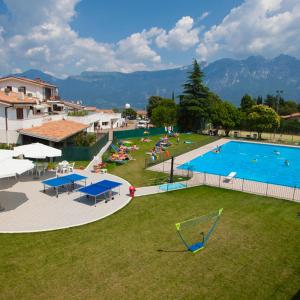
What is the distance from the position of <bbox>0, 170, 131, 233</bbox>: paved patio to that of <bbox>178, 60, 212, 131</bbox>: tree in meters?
37.8

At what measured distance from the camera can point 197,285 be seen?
9.48 meters

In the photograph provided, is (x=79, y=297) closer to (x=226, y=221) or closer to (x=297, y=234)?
(x=226, y=221)

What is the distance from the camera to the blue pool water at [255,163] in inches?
1093

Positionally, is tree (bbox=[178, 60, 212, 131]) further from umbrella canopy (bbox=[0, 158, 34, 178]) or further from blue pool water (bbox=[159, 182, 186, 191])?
umbrella canopy (bbox=[0, 158, 34, 178])

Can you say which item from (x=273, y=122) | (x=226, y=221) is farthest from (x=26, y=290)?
(x=273, y=122)

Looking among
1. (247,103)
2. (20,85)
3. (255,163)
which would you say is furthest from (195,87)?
(20,85)

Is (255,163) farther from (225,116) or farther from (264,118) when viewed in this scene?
(225,116)

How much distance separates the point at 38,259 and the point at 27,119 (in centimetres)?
2158

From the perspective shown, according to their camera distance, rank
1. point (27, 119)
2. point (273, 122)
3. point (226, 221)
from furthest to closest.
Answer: point (273, 122) < point (27, 119) < point (226, 221)

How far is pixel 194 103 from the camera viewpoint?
5456 centimetres

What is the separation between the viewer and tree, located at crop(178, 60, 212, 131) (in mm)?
54625

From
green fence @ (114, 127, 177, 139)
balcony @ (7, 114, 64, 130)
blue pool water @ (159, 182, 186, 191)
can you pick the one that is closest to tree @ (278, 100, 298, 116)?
green fence @ (114, 127, 177, 139)

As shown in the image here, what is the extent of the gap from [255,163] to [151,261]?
26392mm

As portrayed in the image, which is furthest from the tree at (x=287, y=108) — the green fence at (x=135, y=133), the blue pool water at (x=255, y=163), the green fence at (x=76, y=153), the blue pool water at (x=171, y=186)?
the blue pool water at (x=171, y=186)
